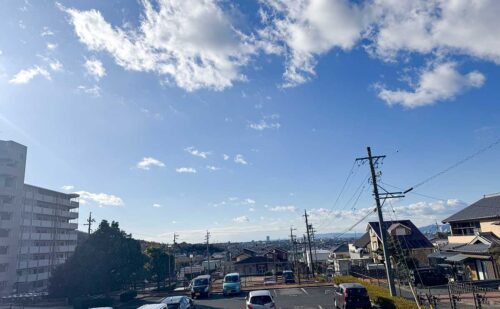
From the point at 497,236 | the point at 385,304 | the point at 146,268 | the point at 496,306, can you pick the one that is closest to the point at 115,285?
the point at 146,268

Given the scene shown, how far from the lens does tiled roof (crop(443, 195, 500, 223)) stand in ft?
112

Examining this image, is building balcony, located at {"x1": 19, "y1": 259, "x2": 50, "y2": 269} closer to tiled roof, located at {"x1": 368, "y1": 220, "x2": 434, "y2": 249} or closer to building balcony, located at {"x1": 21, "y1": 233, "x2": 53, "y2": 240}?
building balcony, located at {"x1": 21, "y1": 233, "x2": 53, "y2": 240}

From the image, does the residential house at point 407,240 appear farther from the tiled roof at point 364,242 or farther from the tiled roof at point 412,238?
the tiled roof at point 364,242

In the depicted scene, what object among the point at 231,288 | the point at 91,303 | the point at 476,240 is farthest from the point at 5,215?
the point at 476,240

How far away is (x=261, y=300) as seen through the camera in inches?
791

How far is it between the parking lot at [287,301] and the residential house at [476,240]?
1387 centimetres

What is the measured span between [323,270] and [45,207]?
183 ft

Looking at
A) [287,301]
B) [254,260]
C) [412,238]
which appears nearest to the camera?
[287,301]

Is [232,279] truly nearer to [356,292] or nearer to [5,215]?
[356,292]

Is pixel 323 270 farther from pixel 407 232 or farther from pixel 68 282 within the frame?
pixel 68 282

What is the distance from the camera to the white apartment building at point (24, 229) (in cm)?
5359

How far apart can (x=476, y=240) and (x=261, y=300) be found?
83.0 ft

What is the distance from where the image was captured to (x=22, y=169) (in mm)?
58625

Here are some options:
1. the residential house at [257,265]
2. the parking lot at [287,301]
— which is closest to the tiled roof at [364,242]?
the residential house at [257,265]
